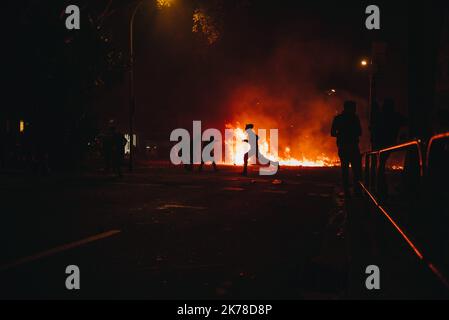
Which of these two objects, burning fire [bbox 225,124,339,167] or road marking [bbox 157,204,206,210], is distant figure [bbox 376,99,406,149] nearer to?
road marking [bbox 157,204,206,210]

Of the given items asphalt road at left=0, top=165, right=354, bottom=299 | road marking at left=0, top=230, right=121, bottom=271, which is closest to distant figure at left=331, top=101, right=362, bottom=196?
asphalt road at left=0, top=165, right=354, bottom=299

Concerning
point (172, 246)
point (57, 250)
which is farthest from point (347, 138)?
point (57, 250)

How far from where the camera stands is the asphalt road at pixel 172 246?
4.56 m

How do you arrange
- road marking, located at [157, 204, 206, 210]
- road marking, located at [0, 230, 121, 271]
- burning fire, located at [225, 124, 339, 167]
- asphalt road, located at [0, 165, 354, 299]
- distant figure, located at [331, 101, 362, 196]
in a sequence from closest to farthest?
asphalt road, located at [0, 165, 354, 299] < road marking, located at [0, 230, 121, 271] < road marking, located at [157, 204, 206, 210] < distant figure, located at [331, 101, 362, 196] < burning fire, located at [225, 124, 339, 167]

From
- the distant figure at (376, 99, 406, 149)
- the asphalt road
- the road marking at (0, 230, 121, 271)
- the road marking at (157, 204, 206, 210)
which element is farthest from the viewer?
the distant figure at (376, 99, 406, 149)

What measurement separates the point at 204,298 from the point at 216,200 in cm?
719

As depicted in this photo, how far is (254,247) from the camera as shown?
20.8 feet

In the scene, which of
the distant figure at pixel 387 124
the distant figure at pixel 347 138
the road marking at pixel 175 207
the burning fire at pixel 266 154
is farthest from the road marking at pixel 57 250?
the burning fire at pixel 266 154

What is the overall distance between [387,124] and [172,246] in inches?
235

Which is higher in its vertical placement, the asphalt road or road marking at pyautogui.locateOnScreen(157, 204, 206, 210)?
road marking at pyautogui.locateOnScreen(157, 204, 206, 210)

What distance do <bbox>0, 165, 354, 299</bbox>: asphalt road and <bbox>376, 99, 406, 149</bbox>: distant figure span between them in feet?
5.36

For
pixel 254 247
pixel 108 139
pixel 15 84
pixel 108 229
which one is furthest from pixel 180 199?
pixel 15 84

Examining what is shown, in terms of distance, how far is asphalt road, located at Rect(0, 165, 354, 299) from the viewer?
4.56m
